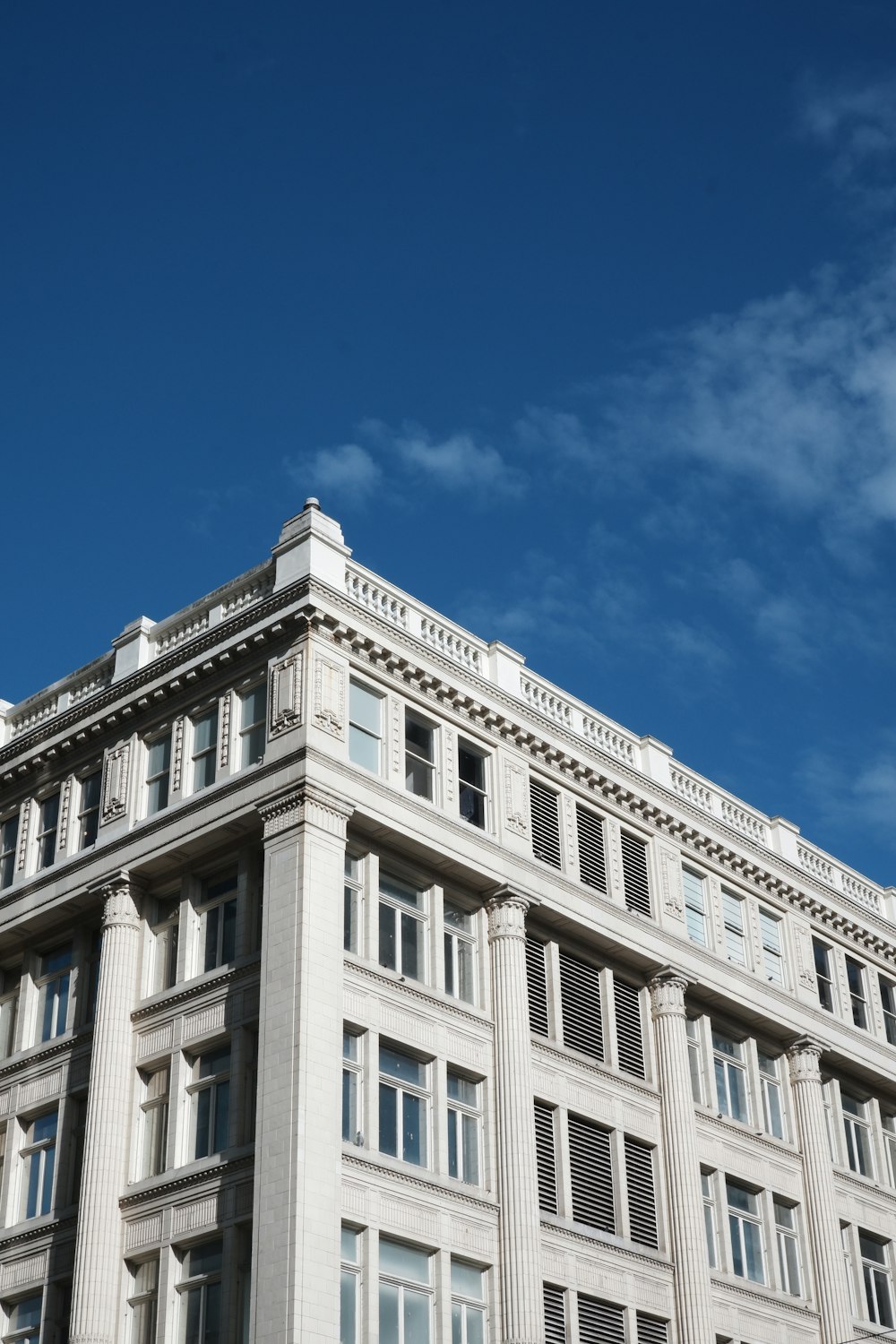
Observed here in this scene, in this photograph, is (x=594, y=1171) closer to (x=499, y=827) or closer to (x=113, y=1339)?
(x=499, y=827)

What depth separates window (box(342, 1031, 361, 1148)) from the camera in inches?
1574

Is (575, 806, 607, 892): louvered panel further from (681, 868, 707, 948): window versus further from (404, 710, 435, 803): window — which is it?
(404, 710, 435, 803): window

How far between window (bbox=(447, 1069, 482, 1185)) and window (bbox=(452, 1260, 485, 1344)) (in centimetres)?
197

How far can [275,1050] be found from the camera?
38.9 metres

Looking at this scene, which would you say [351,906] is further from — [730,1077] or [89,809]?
[730,1077]

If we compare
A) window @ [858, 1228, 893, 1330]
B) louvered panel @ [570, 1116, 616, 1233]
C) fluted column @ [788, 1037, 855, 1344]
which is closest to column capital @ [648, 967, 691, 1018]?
louvered panel @ [570, 1116, 616, 1233]

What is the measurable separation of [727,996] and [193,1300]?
18.6m

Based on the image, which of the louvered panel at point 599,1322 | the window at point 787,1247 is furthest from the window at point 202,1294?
the window at point 787,1247

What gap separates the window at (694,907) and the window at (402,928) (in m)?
10.7

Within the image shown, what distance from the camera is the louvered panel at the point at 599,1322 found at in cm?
4356

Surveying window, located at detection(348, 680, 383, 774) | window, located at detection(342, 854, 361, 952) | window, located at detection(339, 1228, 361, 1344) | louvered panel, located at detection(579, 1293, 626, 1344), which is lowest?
window, located at detection(339, 1228, 361, 1344)

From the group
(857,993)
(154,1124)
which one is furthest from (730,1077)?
(154,1124)

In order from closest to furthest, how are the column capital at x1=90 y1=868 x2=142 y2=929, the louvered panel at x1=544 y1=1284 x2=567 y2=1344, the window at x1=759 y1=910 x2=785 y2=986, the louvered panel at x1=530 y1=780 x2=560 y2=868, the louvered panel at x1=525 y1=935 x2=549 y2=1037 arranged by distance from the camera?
the louvered panel at x1=544 y1=1284 x2=567 y2=1344 → the column capital at x1=90 y1=868 x2=142 y2=929 → the louvered panel at x1=525 y1=935 x2=549 y2=1037 → the louvered panel at x1=530 y1=780 x2=560 y2=868 → the window at x1=759 y1=910 x2=785 y2=986

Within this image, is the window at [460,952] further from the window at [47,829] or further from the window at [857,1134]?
the window at [857,1134]
